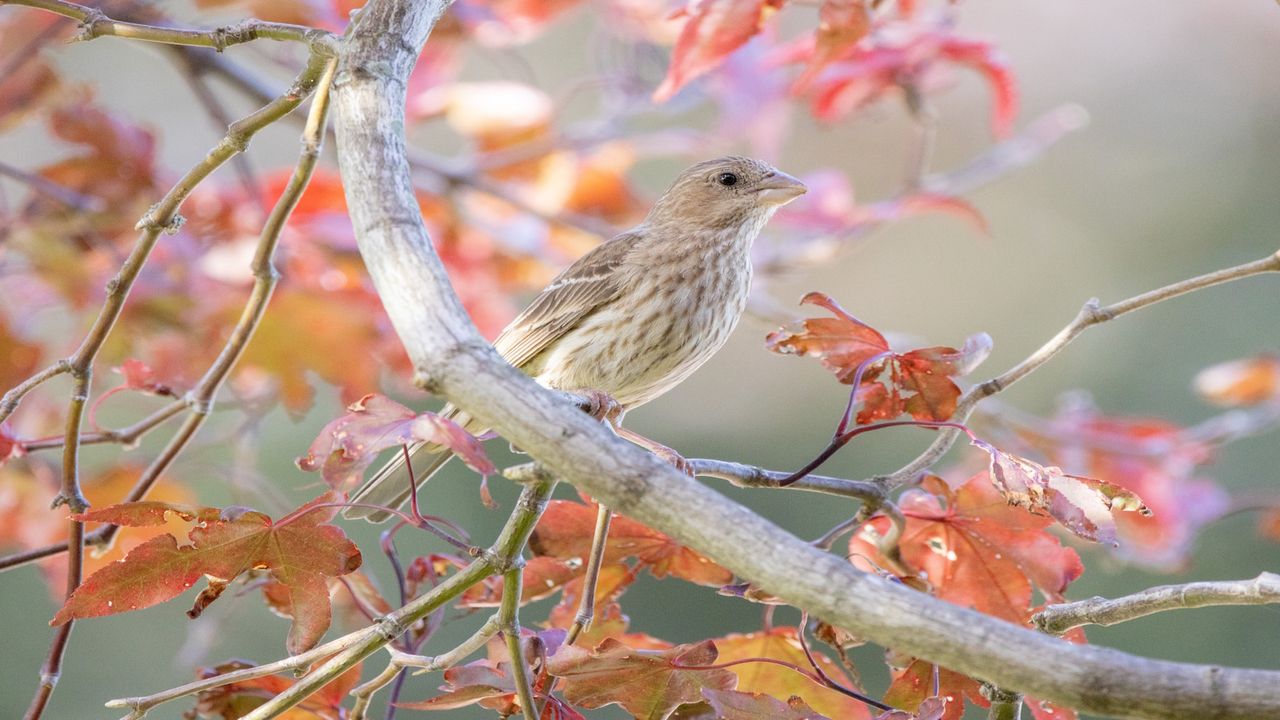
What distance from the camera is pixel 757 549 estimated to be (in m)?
1.23

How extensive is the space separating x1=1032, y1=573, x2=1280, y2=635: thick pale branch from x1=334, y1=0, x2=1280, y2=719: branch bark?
37 cm

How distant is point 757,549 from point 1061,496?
80 cm

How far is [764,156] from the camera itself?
4.60 m

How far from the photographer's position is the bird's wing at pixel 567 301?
3.81 meters

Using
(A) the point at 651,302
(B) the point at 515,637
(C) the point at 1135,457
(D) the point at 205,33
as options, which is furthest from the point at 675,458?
(C) the point at 1135,457

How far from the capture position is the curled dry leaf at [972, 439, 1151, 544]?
5.96 ft

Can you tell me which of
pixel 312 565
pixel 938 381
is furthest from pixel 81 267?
pixel 938 381

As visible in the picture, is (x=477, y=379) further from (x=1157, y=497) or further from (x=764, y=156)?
(x=1157, y=497)

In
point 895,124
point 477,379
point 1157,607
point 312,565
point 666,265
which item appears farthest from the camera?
point 895,124

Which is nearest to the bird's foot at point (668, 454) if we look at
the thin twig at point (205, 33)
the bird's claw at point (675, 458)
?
the bird's claw at point (675, 458)

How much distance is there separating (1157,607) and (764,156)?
10.3 ft

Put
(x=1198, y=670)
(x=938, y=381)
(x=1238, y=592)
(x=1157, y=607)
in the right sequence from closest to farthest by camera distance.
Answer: (x=1198, y=670)
(x=1238, y=592)
(x=1157, y=607)
(x=938, y=381)

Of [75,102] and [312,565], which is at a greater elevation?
[75,102]

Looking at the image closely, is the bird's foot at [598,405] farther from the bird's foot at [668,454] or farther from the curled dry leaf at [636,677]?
the curled dry leaf at [636,677]
